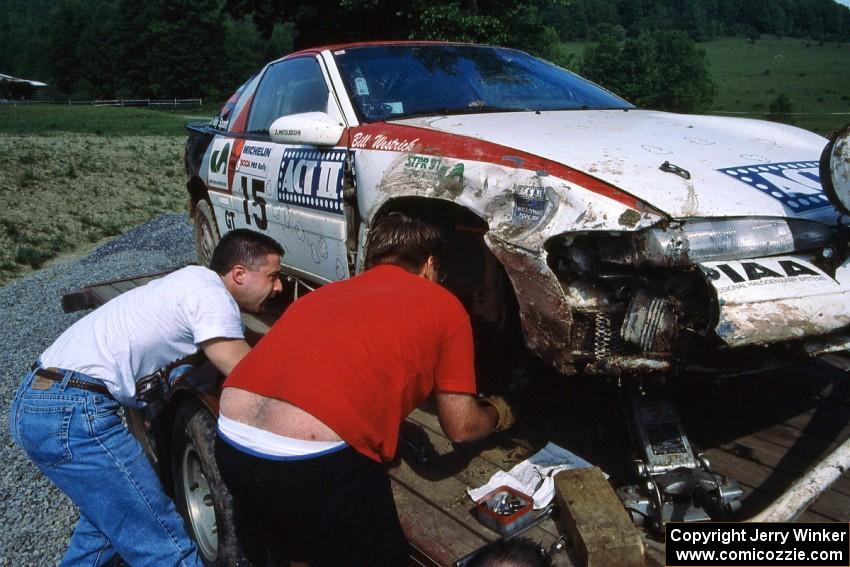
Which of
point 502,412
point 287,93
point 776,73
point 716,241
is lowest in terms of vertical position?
point 502,412

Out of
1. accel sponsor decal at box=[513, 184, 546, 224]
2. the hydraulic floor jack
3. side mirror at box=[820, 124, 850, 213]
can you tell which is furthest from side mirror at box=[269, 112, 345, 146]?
side mirror at box=[820, 124, 850, 213]

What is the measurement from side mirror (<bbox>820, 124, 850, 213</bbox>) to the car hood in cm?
11

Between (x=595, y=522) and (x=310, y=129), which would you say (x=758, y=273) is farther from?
(x=310, y=129)

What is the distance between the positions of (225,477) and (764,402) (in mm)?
2507

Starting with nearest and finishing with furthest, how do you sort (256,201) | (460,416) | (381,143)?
(460,416) → (381,143) → (256,201)

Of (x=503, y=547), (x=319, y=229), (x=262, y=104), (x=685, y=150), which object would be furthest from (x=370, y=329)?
(x=262, y=104)

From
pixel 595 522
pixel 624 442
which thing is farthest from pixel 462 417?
pixel 624 442

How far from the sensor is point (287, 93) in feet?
13.0

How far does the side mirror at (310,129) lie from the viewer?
3066 mm

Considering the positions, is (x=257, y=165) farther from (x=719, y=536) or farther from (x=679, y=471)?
(x=719, y=536)

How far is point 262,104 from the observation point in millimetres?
4316

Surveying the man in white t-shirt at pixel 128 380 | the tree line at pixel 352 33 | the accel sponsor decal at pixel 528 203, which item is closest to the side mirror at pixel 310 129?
the man in white t-shirt at pixel 128 380

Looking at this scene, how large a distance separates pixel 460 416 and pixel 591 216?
0.74 meters

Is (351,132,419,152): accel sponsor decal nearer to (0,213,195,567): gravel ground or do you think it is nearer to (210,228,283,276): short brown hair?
(210,228,283,276): short brown hair
